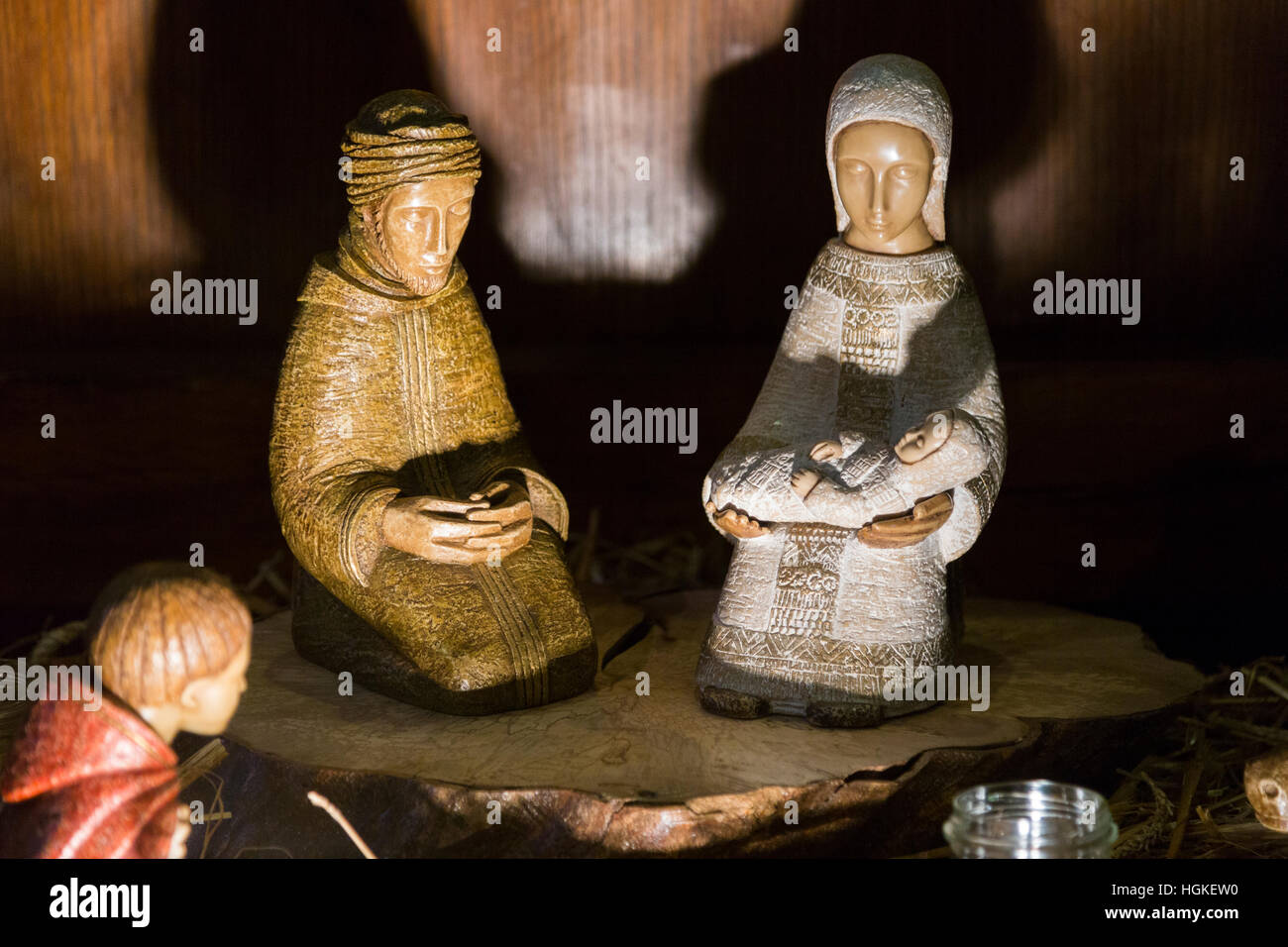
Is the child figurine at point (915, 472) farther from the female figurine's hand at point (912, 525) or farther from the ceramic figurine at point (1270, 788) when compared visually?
the ceramic figurine at point (1270, 788)

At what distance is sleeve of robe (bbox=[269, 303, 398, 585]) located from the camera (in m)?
4.11

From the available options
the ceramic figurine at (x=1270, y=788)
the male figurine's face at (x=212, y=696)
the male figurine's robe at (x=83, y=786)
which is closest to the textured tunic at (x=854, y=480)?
the ceramic figurine at (x=1270, y=788)

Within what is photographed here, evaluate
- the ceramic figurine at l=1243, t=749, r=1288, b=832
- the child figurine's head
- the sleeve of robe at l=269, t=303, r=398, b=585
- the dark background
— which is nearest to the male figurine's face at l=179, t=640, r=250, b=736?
the child figurine's head

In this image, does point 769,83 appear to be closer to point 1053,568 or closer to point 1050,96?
point 1050,96

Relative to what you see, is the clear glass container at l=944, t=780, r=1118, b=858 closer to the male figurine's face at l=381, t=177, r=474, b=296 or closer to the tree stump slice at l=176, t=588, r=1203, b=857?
the tree stump slice at l=176, t=588, r=1203, b=857

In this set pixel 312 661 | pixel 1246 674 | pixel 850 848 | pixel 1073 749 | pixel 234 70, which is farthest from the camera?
pixel 234 70

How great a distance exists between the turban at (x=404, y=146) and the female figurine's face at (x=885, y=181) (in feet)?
2.79

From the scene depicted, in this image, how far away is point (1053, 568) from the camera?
19.0 feet

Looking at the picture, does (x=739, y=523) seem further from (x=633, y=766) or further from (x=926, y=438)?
(x=633, y=766)

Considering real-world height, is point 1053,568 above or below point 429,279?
below

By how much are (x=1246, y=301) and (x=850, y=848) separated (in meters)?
2.91

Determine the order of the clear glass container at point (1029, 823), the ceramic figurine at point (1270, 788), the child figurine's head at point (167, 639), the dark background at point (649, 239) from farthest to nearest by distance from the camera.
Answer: the dark background at point (649, 239), the ceramic figurine at point (1270, 788), the clear glass container at point (1029, 823), the child figurine's head at point (167, 639)

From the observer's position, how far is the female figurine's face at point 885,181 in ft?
13.1

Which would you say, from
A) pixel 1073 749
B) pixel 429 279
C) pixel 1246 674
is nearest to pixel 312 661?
pixel 429 279
